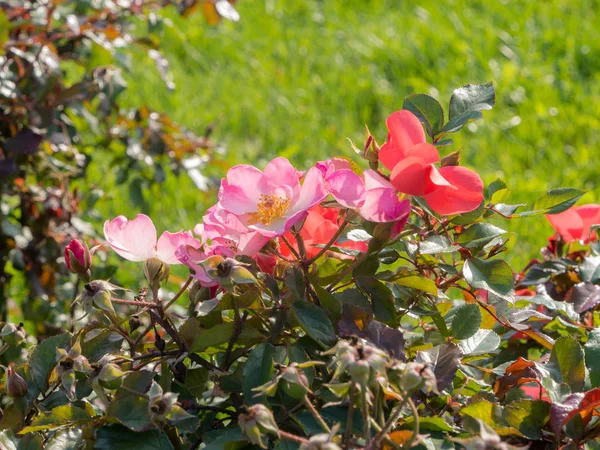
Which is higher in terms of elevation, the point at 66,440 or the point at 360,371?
the point at 360,371

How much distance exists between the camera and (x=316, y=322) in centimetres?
80

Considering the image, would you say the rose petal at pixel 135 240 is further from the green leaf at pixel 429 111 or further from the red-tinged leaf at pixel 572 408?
the red-tinged leaf at pixel 572 408

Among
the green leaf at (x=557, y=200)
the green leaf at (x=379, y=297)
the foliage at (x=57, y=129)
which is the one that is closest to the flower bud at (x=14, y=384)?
the green leaf at (x=379, y=297)

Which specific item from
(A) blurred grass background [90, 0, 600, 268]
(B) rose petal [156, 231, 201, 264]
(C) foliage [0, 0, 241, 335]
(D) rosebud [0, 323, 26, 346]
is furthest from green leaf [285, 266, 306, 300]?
(A) blurred grass background [90, 0, 600, 268]

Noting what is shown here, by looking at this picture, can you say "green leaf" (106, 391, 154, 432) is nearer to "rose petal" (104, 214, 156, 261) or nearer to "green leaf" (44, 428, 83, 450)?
"green leaf" (44, 428, 83, 450)

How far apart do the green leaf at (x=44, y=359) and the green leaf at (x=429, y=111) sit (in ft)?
1.46

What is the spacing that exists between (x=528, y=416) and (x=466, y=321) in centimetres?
13

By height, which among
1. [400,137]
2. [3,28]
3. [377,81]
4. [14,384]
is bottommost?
[377,81]

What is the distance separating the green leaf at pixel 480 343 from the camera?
3.02 ft

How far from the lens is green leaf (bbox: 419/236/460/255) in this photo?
2.81 feet

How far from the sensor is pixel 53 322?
6.56 feet

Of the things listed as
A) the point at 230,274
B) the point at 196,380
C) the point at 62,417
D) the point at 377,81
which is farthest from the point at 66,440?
the point at 377,81

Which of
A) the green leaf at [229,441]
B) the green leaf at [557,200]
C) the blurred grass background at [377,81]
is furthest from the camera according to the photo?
the blurred grass background at [377,81]

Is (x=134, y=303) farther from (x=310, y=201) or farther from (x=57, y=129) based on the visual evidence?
(x=57, y=129)
